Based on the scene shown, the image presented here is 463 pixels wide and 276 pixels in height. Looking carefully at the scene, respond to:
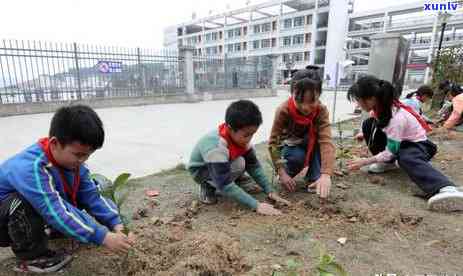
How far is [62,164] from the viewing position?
1.45 m

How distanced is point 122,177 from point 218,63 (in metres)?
12.8

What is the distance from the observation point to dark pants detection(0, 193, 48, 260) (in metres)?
1.40

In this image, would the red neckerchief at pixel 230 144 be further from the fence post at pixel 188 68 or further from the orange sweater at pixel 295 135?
the fence post at pixel 188 68

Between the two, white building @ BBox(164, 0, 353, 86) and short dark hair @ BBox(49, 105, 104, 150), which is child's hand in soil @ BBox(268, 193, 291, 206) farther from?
white building @ BBox(164, 0, 353, 86)

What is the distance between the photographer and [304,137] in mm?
2691

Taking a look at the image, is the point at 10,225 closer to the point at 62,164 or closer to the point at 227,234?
the point at 62,164

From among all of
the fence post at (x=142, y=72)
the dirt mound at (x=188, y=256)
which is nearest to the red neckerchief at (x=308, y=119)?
the dirt mound at (x=188, y=256)

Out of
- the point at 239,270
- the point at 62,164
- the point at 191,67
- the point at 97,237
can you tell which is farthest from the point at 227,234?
the point at 191,67

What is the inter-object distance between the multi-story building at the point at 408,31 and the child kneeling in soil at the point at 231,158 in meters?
39.3

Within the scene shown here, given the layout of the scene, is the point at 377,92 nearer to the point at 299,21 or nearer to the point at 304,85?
the point at 304,85

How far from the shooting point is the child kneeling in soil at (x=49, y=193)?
1.33m

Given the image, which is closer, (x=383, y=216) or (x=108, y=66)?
(x=383, y=216)

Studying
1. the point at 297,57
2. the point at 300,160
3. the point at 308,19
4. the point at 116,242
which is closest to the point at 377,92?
the point at 300,160

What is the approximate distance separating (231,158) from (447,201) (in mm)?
1505
